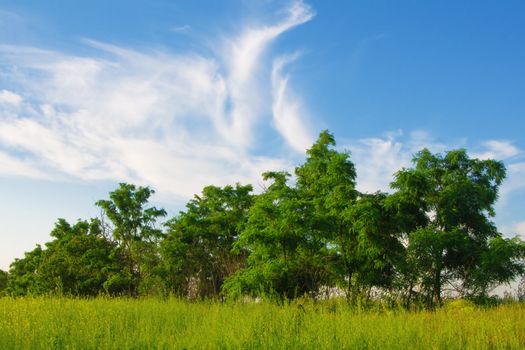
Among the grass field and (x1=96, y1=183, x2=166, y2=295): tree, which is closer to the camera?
the grass field

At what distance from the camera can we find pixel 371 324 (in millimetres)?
11469

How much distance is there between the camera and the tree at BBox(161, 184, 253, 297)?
31.2 meters

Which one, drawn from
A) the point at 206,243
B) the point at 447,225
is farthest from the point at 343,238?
the point at 206,243

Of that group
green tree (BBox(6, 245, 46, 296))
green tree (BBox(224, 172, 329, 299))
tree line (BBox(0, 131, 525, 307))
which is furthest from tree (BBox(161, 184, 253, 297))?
green tree (BBox(6, 245, 46, 296))

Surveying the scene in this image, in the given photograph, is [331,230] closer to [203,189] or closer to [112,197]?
[203,189]

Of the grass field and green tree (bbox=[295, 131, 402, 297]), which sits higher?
green tree (bbox=[295, 131, 402, 297])

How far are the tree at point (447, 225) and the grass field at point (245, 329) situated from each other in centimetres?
921

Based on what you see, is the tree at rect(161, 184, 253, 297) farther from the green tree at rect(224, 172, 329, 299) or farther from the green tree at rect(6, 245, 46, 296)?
the green tree at rect(6, 245, 46, 296)

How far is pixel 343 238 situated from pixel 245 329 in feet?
42.5

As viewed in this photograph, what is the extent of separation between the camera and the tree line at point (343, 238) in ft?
74.2

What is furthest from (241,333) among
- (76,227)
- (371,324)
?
(76,227)

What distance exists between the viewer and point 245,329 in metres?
11.0

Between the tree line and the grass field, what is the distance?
5.33m

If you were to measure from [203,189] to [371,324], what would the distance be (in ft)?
76.8
